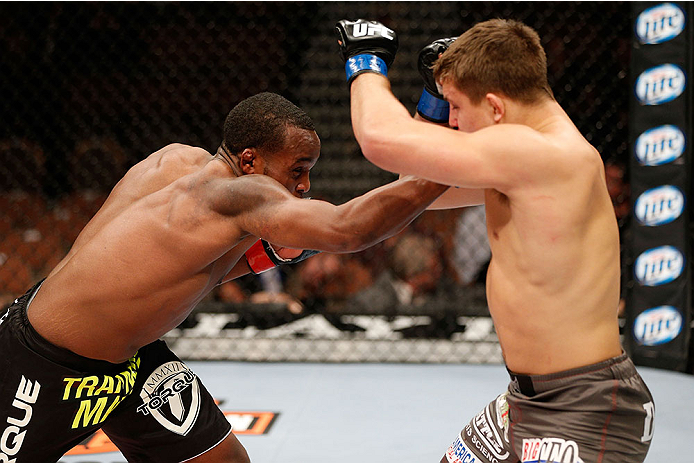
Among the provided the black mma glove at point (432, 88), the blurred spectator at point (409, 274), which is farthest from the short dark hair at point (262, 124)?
the blurred spectator at point (409, 274)

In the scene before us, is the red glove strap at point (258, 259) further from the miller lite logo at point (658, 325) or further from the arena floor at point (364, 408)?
the miller lite logo at point (658, 325)

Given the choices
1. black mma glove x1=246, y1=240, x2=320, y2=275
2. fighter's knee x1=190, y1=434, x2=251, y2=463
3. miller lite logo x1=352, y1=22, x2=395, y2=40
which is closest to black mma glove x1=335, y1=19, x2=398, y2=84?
miller lite logo x1=352, y1=22, x2=395, y2=40

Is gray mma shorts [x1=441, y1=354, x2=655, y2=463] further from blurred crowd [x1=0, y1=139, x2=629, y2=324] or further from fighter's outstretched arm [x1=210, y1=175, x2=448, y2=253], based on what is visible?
blurred crowd [x1=0, y1=139, x2=629, y2=324]

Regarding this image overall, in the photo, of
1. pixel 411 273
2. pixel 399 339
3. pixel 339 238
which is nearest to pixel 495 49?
pixel 339 238

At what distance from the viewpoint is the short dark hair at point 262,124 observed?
1.58m

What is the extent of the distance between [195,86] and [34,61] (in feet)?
3.65

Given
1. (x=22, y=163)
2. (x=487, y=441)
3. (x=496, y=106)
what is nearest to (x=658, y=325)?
(x=487, y=441)

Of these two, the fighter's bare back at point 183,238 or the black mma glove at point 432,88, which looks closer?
the fighter's bare back at point 183,238

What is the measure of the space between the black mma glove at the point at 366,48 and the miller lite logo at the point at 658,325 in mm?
2512

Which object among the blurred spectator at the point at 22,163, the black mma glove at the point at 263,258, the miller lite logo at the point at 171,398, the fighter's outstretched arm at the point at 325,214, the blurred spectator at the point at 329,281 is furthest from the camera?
the blurred spectator at the point at 22,163

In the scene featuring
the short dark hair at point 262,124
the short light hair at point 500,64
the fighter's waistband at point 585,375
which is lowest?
the fighter's waistband at point 585,375

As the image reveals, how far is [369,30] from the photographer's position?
1.54 m

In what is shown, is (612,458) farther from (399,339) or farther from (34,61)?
(34,61)

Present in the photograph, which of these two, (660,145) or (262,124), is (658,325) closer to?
(660,145)
